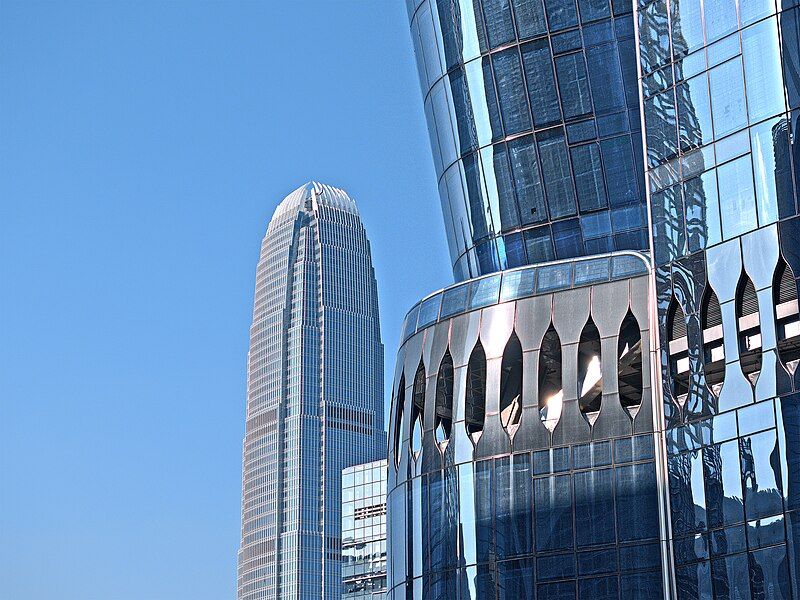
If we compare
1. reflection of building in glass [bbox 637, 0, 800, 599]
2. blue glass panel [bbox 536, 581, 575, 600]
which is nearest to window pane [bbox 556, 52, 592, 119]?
reflection of building in glass [bbox 637, 0, 800, 599]

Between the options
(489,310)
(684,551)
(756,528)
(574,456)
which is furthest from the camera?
(489,310)

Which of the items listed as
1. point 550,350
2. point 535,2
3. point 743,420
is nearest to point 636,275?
point 550,350

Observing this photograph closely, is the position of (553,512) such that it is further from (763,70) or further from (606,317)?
(763,70)

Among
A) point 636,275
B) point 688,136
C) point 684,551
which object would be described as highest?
point 688,136

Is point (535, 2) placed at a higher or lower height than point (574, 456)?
higher

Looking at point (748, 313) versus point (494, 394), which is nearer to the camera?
point (748, 313)

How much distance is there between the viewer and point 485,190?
200 ft

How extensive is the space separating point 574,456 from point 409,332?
10659 mm

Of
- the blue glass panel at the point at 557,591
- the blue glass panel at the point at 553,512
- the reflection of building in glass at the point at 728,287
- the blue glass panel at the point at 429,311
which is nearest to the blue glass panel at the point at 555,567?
the blue glass panel at the point at 557,591

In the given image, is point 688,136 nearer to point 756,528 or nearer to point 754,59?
point 754,59

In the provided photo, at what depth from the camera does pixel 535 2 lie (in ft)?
196

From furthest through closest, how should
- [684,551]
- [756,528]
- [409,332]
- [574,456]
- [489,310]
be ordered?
[409,332], [489,310], [574,456], [684,551], [756,528]

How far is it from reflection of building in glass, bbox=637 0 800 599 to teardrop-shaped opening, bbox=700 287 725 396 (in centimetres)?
5

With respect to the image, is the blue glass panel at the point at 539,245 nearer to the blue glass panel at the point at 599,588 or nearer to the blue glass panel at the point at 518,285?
the blue glass panel at the point at 518,285
